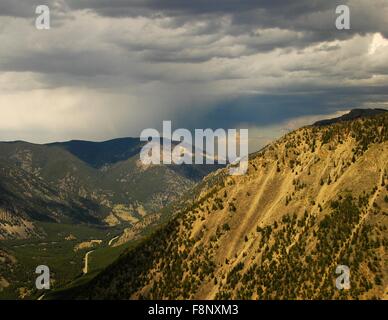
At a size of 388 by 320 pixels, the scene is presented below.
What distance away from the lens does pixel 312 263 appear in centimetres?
19850

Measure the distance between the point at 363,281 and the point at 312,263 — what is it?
24007mm

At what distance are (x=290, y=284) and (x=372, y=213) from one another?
37.9 metres
